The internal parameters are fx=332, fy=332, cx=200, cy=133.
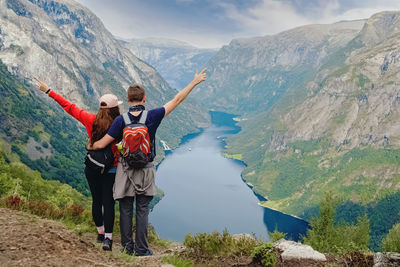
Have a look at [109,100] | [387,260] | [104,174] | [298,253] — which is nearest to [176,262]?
[104,174]

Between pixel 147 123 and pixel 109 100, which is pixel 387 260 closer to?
pixel 147 123

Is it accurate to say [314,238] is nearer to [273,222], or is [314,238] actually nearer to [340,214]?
[273,222]

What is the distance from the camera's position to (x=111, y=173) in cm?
845

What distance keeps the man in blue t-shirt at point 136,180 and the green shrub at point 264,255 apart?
2.79m

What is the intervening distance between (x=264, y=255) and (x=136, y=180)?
12.5 feet

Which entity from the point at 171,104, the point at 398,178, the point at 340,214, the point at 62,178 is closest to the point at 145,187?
the point at 171,104

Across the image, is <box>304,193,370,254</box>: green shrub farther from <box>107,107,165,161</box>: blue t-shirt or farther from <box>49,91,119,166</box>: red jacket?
<box>49,91,119,166</box>: red jacket

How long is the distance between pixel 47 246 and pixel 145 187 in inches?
96.4

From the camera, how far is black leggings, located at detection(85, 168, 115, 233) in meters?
8.51

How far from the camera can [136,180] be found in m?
8.10

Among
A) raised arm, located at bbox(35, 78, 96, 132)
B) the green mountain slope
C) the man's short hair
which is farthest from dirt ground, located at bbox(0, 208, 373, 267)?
the green mountain slope

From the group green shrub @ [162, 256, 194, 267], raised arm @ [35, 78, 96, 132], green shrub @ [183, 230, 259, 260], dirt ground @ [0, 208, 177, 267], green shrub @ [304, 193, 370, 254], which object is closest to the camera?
dirt ground @ [0, 208, 177, 267]

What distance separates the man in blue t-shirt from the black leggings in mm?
399

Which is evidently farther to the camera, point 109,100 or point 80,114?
point 80,114
